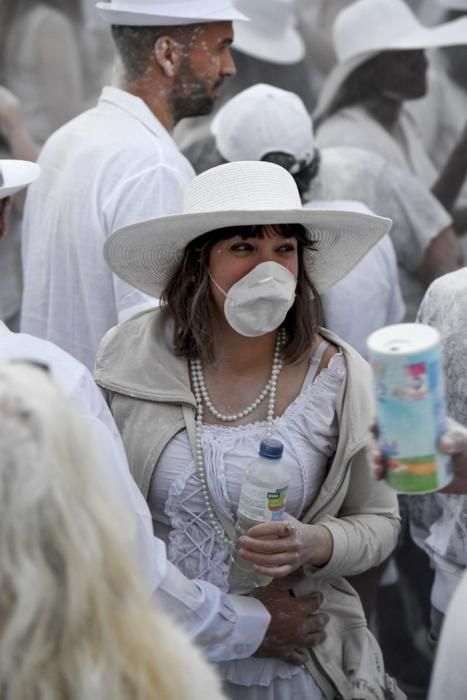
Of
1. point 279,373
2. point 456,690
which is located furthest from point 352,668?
point 456,690

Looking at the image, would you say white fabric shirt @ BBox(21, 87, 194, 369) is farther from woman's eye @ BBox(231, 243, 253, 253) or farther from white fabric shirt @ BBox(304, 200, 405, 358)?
woman's eye @ BBox(231, 243, 253, 253)

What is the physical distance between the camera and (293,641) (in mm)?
2230

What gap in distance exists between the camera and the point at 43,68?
5395 millimetres

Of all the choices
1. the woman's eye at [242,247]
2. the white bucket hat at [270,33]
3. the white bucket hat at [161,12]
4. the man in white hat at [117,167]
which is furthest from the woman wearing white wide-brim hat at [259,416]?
the white bucket hat at [270,33]

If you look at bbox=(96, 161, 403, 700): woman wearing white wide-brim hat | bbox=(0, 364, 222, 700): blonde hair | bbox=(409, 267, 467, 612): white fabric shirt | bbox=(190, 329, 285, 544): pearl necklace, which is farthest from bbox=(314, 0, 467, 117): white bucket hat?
bbox=(0, 364, 222, 700): blonde hair

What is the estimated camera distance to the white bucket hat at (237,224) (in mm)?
2311

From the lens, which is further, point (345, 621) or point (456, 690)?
point (345, 621)

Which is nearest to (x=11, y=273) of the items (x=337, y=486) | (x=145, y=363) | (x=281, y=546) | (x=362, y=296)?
(x=362, y=296)

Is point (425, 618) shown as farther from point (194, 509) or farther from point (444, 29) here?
point (444, 29)

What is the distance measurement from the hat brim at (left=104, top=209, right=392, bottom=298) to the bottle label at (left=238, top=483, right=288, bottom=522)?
0.54 meters

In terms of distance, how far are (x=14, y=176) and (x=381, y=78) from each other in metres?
3.24

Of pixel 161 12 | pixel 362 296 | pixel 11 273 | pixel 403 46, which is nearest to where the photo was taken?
pixel 161 12

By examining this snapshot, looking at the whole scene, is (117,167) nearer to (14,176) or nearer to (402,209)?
(14,176)

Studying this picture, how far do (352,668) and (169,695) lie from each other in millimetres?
1075
